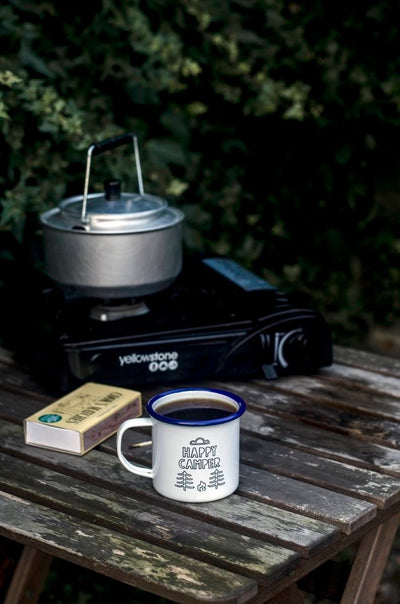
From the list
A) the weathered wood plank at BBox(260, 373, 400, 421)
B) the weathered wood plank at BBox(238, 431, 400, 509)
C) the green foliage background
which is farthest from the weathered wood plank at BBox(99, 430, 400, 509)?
the green foliage background

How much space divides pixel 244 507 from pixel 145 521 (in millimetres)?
137

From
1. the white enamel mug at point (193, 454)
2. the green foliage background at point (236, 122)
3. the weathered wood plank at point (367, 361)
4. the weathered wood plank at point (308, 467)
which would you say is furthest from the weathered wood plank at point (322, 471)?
the green foliage background at point (236, 122)

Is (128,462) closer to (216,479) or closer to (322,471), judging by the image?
(216,479)

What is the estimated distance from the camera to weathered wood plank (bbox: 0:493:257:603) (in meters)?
1.14

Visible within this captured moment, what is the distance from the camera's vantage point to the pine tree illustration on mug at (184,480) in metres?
1.35

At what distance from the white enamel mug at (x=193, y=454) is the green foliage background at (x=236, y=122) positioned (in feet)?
2.97

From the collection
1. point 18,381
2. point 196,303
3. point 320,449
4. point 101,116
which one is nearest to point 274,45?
point 101,116

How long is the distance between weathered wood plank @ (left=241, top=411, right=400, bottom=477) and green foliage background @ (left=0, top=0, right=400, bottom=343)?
79 centimetres

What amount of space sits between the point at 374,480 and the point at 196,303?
23.4 inches

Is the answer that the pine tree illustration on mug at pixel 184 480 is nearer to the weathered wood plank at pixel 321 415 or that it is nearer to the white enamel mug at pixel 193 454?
the white enamel mug at pixel 193 454

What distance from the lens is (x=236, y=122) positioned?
2.75m

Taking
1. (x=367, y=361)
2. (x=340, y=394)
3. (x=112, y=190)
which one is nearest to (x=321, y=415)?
(x=340, y=394)

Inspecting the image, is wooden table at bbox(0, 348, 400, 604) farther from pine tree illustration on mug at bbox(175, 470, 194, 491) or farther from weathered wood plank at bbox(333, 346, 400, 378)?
weathered wood plank at bbox(333, 346, 400, 378)

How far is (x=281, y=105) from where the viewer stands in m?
2.80
